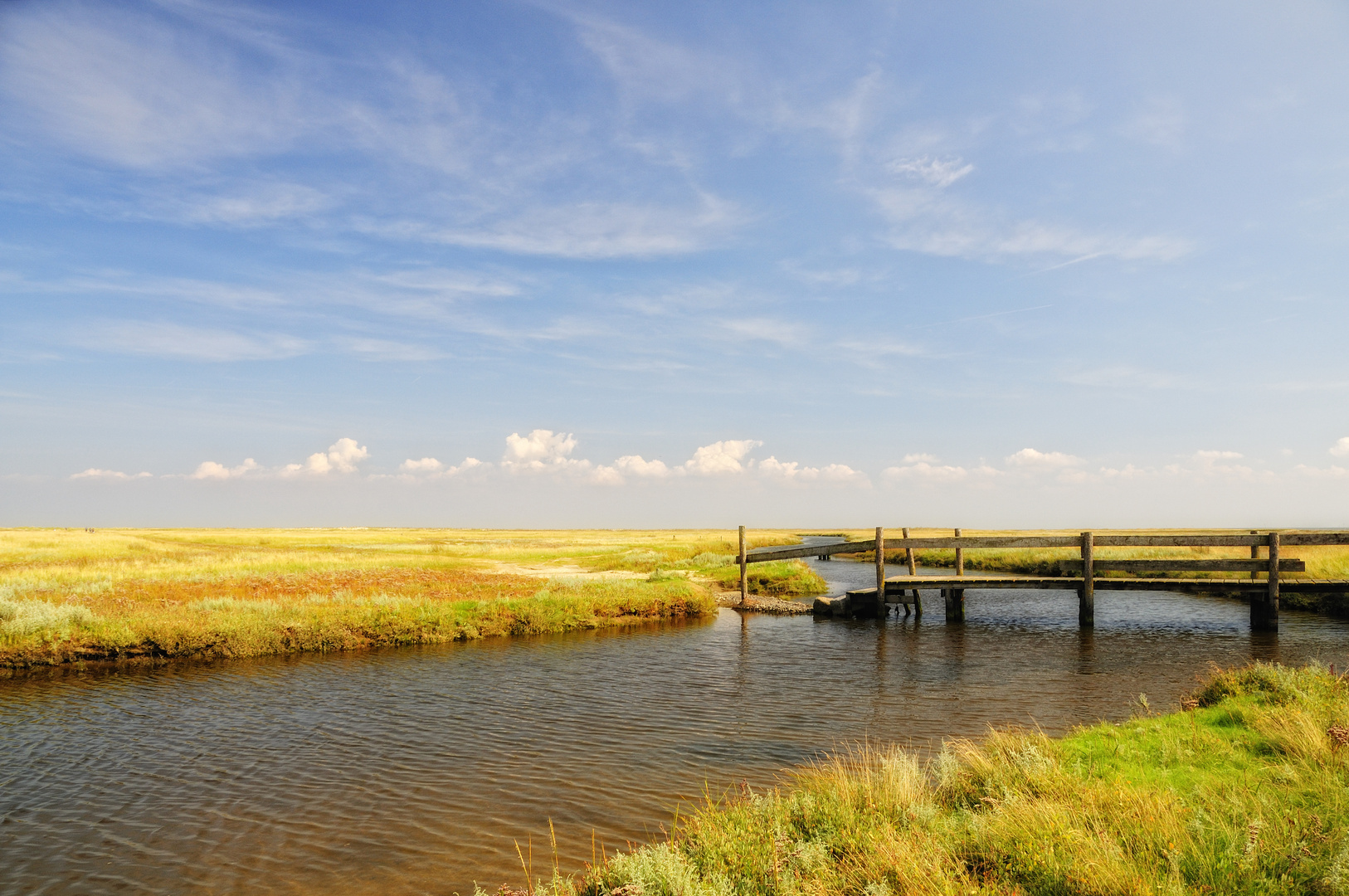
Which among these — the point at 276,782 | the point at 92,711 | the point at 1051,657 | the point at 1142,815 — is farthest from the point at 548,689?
the point at 1051,657

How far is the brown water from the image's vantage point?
8180mm

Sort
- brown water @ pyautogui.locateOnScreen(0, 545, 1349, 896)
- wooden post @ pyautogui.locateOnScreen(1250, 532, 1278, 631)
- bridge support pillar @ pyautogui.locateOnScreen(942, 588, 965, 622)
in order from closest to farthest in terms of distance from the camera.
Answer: brown water @ pyautogui.locateOnScreen(0, 545, 1349, 896) < wooden post @ pyautogui.locateOnScreen(1250, 532, 1278, 631) < bridge support pillar @ pyautogui.locateOnScreen(942, 588, 965, 622)

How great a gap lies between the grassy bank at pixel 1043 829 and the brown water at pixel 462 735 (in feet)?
8.07

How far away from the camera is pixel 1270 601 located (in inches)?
851

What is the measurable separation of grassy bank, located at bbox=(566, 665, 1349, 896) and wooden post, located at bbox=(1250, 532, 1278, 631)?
15.9 meters

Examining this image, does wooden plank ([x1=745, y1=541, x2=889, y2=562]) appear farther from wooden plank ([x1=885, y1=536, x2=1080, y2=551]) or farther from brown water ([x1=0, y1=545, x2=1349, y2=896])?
brown water ([x1=0, y1=545, x2=1349, y2=896])

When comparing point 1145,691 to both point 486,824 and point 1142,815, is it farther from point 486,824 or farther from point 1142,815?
point 486,824

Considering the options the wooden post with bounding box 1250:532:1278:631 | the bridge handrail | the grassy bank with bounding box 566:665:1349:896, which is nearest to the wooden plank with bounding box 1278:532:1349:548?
the bridge handrail

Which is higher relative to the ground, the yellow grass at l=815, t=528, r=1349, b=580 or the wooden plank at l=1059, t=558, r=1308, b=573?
the wooden plank at l=1059, t=558, r=1308, b=573

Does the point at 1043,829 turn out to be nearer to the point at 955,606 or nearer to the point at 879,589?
the point at 879,589

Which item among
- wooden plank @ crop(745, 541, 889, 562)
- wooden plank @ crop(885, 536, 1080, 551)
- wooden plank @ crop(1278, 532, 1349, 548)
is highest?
wooden plank @ crop(1278, 532, 1349, 548)

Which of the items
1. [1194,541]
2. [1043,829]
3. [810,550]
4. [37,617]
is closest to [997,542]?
[1194,541]

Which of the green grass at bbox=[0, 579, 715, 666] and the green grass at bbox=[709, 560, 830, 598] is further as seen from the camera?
the green grass at bbox=[709, 560, 830, 598]

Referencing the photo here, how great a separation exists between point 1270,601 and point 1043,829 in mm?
22089
